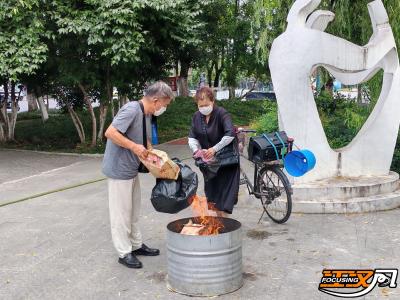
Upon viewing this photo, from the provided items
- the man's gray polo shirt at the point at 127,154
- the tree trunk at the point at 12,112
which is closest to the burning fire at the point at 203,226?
the man's gray polo shirt at the point at 127,154

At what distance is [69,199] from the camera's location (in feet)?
26.7

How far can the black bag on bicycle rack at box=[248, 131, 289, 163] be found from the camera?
231 inches

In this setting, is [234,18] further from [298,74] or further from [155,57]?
[298,74]

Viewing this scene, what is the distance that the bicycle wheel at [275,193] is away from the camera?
593 centimetres

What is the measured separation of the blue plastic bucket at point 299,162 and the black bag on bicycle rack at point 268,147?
0.11 meters

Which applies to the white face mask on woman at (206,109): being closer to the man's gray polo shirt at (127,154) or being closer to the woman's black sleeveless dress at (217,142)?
the woman's black sleeveless dress at (217,142)

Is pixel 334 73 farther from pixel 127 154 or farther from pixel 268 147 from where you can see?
pixel 127 154

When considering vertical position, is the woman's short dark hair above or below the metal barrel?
above

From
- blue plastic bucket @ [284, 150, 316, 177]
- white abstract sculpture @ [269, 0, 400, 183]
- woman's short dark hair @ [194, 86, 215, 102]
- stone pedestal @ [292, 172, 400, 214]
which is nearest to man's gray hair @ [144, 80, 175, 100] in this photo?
woman's short dark hair @ [194, 86, 215, 102]

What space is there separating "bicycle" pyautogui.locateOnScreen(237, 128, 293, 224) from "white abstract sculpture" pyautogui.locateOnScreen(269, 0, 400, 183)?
2.97ft

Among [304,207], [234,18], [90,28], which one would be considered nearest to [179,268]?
[304,207]

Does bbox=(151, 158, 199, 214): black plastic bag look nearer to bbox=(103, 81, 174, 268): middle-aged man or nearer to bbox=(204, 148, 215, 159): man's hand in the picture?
bbox=(103, 81, 174, 268): middle-aged man

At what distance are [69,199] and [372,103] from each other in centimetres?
623

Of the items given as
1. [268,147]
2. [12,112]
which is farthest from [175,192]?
[12,112]
